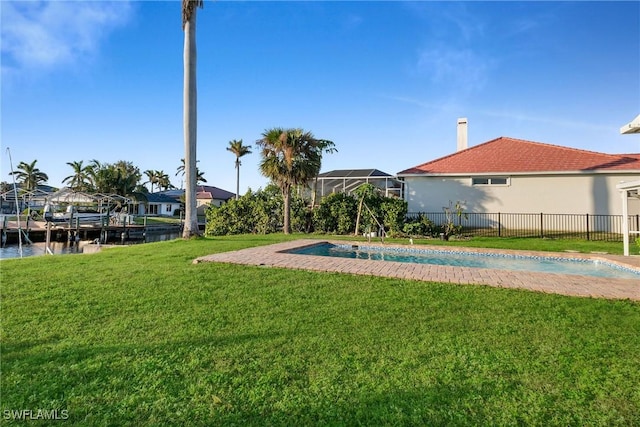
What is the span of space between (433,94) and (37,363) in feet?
57.8

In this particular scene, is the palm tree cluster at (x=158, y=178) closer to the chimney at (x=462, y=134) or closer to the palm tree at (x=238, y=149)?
the palm tree at (x=238, y=149)

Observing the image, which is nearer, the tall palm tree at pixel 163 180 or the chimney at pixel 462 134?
the chimney at pixel 462 134

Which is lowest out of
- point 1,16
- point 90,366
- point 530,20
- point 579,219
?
point 90,366

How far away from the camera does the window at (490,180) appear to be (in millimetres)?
18406

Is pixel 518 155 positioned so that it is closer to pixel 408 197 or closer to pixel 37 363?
pixel 408 197

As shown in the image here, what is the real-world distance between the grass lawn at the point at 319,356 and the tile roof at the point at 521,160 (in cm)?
1531

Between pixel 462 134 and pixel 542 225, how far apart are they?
8.42 meters

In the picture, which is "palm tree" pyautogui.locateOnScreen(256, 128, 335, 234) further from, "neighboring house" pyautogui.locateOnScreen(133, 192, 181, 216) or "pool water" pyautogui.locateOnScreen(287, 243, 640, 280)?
"neighboring house" pyautogui.locateOnScreen(133, 192, 181, 216)

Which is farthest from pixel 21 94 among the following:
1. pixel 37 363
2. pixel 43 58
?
pixel 37 363

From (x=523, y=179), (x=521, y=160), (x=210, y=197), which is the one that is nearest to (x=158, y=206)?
(x=210, y=197)

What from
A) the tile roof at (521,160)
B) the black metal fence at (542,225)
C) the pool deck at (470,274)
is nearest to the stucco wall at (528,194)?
the black metal fence at (542,225)

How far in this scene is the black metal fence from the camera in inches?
623

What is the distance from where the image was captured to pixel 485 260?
1063 centimetres

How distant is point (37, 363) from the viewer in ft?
9.52
